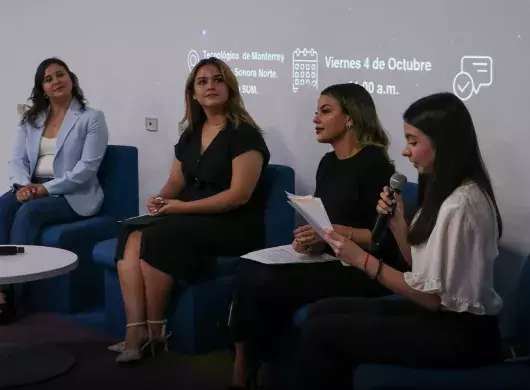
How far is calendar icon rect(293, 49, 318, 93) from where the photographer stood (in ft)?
14.1

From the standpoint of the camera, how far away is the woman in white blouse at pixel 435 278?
8.21 ft

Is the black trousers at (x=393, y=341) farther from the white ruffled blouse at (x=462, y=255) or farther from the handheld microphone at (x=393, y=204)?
the handheld microphone at (x=393, y=204)

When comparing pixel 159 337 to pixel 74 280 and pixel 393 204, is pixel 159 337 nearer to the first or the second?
pixel 74 280

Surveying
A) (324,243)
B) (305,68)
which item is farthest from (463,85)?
(305,68)

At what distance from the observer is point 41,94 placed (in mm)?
5066

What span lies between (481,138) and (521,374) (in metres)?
1.24

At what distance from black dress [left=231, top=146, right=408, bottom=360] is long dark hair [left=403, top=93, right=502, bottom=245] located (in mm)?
672

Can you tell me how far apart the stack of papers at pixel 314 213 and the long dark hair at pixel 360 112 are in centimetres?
61

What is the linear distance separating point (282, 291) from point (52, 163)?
2.23 metres

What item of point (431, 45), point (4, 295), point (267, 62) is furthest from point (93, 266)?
point (431, 45)

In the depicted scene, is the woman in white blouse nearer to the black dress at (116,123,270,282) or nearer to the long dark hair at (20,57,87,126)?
the black dress at (116,123,270,282)

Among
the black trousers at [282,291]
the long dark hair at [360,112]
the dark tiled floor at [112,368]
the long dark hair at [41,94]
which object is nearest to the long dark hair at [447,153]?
the black trousers at [282,291]

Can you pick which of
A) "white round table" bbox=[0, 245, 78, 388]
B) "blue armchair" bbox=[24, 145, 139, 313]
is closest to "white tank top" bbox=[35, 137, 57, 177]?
"blue armchair" bbox=[24, 145, 139, 313]

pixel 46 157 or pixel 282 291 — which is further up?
pixel 46 157
